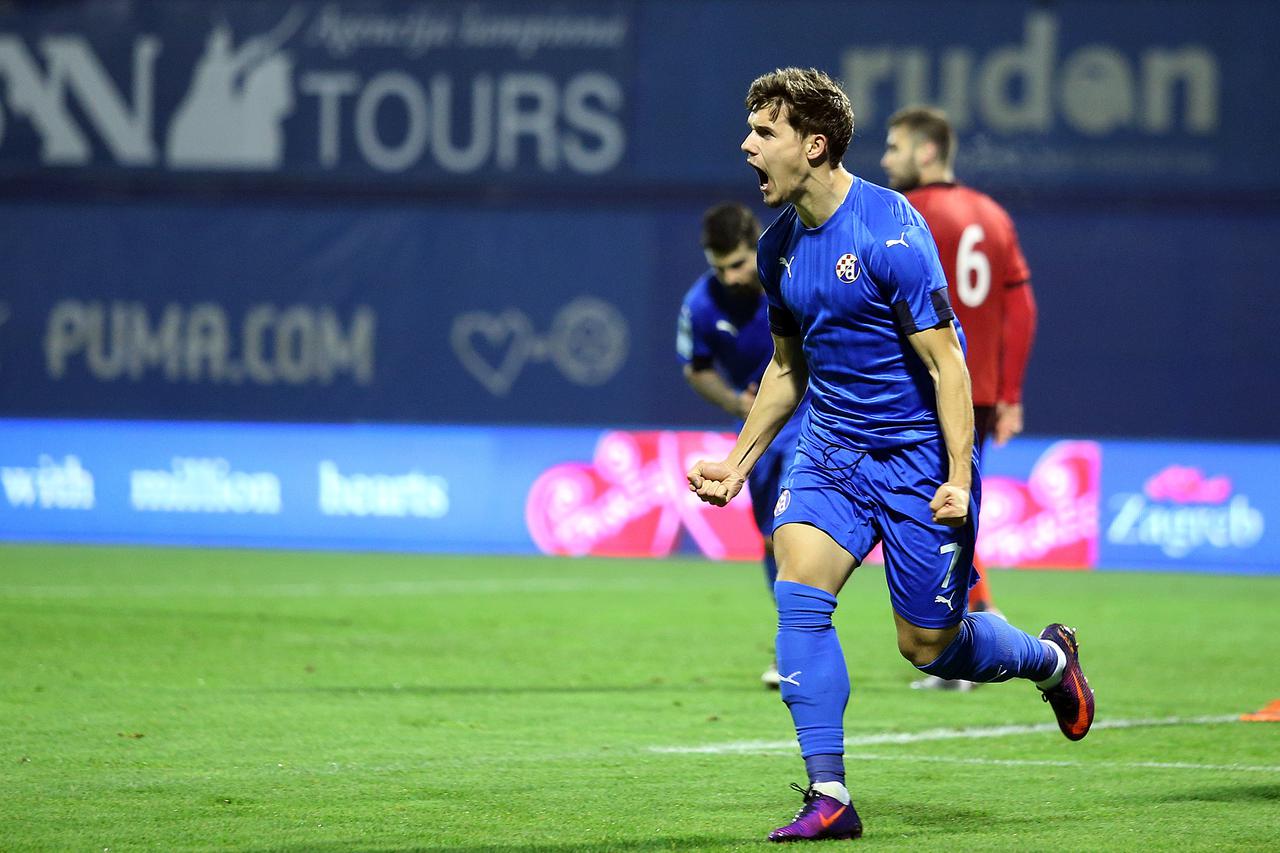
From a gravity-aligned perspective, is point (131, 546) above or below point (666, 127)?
below

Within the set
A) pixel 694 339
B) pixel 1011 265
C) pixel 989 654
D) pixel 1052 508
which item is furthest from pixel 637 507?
pixel 989 654

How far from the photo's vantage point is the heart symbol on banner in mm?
19500

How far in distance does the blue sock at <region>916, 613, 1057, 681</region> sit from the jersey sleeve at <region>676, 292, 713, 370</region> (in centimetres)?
333

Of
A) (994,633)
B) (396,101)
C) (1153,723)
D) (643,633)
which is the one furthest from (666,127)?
(994,633)

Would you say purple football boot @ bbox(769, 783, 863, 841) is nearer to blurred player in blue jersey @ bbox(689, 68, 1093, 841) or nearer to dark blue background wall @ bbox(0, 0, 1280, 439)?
blurred player in blue jersey @ bbox(689, 68, 1093, 841)

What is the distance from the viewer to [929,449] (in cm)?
542

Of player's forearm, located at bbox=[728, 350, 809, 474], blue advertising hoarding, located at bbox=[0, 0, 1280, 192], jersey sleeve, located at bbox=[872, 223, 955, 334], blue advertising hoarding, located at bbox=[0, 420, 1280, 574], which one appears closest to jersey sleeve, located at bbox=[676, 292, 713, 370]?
player's forearm, located at bbox=[728, 350, 809, 474]

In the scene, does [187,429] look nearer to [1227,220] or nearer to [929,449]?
[1227,220]

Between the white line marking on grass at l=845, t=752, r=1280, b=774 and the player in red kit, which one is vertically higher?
the player in red kit

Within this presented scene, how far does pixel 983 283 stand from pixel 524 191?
11.6 m

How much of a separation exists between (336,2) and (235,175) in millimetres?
1806

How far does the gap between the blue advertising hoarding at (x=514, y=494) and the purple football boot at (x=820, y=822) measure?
10089mm

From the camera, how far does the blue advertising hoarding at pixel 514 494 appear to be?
611 inches

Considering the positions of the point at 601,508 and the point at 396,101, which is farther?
the point at 396,101
